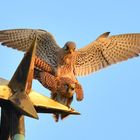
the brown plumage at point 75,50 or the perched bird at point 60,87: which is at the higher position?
the brown plumage at point 75,50

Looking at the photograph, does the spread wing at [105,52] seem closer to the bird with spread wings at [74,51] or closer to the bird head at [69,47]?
the bird with spread wings at [74,51]

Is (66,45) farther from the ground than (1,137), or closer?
farther from the ground

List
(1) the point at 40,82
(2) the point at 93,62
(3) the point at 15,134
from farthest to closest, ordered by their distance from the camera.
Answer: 1. (2) the point at 93,62
2. (1) the point at 40,82
3. (3) the point at 15,134

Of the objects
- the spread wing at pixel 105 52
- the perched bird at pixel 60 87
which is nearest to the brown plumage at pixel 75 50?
the spread wing at pixel 105 52

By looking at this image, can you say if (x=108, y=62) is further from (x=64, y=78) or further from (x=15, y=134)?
(x=15, y=134)

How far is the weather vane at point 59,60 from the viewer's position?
7.89 meters

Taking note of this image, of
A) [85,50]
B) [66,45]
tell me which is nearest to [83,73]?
[66,45]

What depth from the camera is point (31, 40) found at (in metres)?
11.5

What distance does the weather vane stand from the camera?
789cm

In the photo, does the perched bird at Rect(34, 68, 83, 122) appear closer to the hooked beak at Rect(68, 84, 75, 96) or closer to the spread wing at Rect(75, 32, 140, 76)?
the hooked beak at Rect(68, 84, 75, 96)

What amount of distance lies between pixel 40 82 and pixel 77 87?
53cm

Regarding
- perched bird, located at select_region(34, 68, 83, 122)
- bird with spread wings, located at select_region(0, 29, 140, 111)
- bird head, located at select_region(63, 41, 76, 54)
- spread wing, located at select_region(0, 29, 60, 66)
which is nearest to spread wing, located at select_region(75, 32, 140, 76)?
bird with spread wings, located at select_region(0, 29, 140, 111)

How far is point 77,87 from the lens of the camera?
9.37m

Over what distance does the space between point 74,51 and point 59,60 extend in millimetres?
311
